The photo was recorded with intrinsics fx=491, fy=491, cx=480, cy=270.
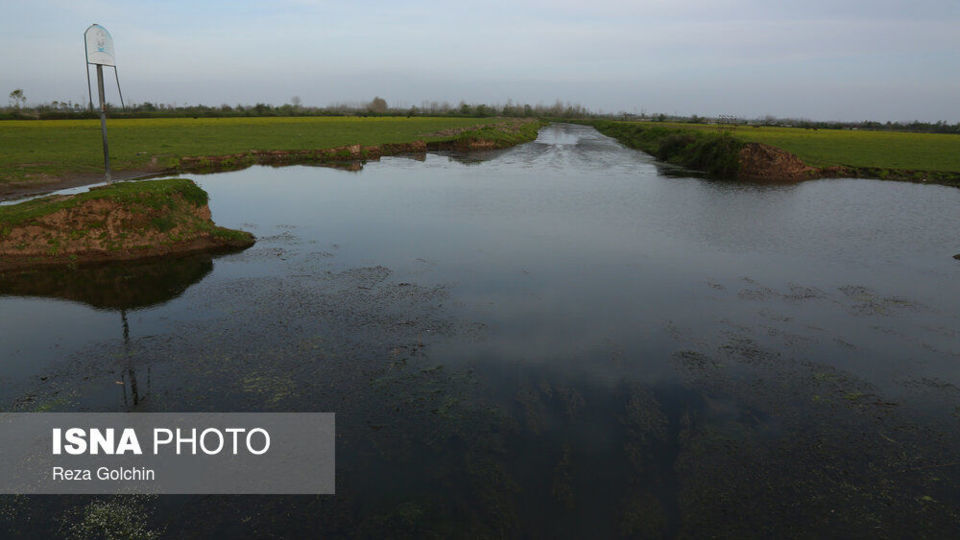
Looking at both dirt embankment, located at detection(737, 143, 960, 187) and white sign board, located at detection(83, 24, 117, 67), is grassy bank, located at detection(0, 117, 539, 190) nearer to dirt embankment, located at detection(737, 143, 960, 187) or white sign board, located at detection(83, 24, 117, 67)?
white sign board, located at detection(83, 24, 117, 67)

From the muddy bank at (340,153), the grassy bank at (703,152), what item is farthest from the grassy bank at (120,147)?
the grassy bank at (703,152)

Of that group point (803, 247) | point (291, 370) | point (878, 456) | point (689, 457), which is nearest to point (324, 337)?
point (291, 370)

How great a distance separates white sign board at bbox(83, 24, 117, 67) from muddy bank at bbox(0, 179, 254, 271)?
4233mm

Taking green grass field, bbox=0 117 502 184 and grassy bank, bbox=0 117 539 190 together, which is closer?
grassy bank, bbox=0 117 539 190

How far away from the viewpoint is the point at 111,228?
15820mm

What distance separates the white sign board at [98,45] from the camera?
53.5 feet

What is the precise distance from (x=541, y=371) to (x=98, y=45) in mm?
18395

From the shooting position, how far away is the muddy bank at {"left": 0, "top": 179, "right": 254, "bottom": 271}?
1480cm

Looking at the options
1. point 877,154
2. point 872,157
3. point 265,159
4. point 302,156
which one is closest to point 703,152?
point 872,157

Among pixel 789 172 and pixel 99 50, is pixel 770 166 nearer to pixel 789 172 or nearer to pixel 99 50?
pixel 789 172

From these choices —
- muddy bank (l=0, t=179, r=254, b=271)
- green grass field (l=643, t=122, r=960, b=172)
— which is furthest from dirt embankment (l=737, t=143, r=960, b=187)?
muddy bank (l=0, t=179, r=254, b=271)

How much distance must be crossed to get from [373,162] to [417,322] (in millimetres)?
36007

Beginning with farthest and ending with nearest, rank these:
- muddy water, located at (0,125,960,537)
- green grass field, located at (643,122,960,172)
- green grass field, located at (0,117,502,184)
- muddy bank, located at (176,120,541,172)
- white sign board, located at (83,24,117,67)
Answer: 1. green grass field, located at (643,122,960,172)
2. muddy bank, located at (176,120,541,172)
3. green grass field, located at (0,117,502,184)
4. white sign board, located at (83,24,117,67)
5. muddy water, located at (0,125,960,537)

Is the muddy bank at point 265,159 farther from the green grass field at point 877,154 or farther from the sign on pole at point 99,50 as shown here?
the green grass field at point 877,154
